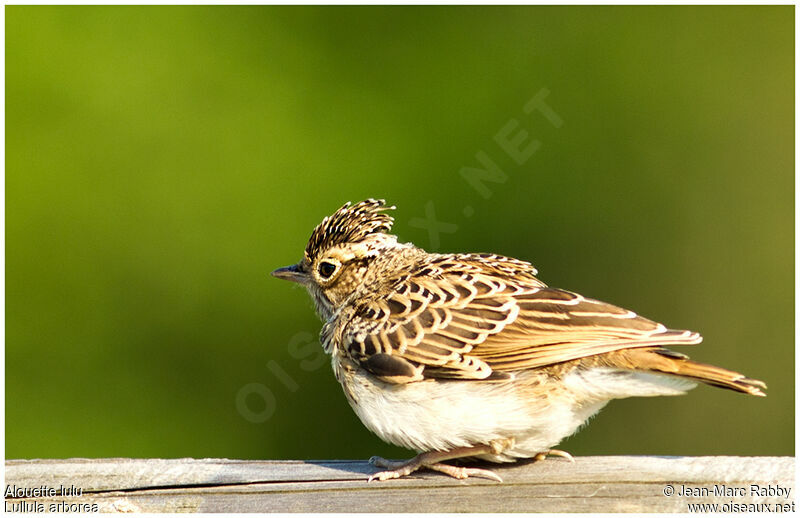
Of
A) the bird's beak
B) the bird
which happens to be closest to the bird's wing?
the bird

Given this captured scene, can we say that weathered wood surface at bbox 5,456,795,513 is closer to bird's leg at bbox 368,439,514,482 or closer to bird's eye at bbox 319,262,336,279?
bird's leg at bbox 368,439,514,482

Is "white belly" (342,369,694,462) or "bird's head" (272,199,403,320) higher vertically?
"bird's head" (272,199,403,320)

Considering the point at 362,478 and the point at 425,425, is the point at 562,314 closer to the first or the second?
the point at 425,425

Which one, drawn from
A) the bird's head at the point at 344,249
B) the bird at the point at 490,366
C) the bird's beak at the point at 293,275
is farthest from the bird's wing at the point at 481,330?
the bird's beak at the point at 293,275

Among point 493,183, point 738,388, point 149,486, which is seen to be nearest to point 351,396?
point 149,486

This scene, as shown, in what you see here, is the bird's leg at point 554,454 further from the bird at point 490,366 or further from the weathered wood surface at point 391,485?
the weathered wood surface at point 391,485
